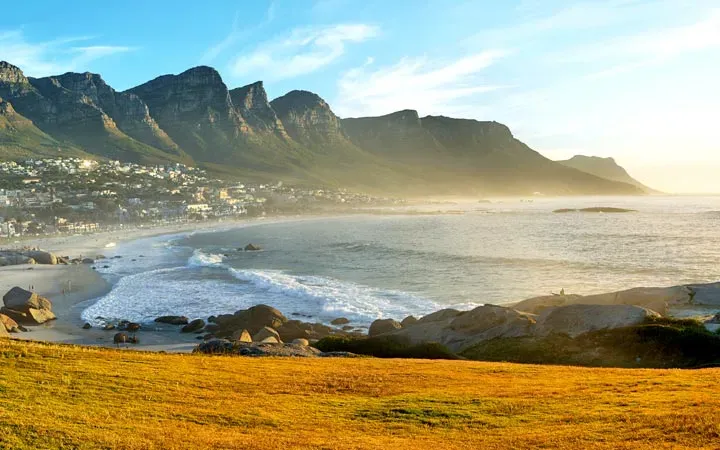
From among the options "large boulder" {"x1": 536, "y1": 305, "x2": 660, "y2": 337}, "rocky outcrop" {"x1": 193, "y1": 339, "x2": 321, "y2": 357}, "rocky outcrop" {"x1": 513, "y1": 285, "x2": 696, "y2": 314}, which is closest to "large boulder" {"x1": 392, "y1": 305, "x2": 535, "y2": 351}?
"large boulder" {"x1": 536, "y1": 305, "x2": 660, "y2": 337}

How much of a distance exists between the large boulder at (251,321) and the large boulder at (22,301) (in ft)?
54.5

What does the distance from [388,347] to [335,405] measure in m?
15.0

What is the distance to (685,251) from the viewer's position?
274ft

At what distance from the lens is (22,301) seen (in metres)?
45.9

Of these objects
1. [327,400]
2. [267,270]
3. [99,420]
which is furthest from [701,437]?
[267,270]

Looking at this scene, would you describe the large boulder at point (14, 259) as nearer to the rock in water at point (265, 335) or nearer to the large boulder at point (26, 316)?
the large boulder at point (26, 316)

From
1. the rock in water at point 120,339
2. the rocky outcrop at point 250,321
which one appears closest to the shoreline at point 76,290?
the rock in water at point 120,339

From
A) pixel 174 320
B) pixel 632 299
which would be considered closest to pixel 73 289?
pixel 174 320

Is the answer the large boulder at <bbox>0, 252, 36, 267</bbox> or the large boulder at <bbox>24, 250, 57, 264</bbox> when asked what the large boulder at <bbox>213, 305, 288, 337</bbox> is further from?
the large boulder at <bbox>0, 252, 36, 267</bbox>

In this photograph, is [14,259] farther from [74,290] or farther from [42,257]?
[74,290]

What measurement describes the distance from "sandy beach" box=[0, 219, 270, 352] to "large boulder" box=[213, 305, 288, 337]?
92.7 inches

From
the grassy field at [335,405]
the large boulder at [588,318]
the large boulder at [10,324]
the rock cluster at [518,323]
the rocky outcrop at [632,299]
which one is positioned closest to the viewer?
the grassy field at [335,405]

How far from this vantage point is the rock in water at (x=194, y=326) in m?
42.1

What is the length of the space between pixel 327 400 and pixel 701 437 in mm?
9698
